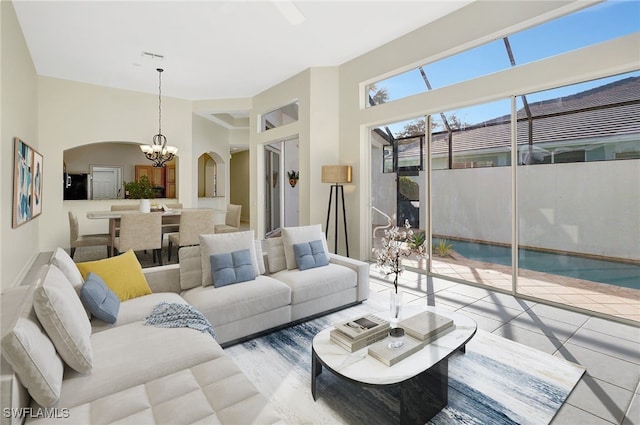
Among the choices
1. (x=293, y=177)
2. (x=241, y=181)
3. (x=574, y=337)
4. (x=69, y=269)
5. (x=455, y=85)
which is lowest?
(x=574, y=337)

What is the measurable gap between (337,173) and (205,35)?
110 inches

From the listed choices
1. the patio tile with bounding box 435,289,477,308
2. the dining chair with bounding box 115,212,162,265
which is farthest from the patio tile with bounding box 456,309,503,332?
the dining chair with bounding box 115,212,162,265

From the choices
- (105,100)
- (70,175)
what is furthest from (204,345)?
(70,175)

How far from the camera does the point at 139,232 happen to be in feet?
15.7

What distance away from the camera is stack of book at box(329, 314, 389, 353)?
200 centimetres

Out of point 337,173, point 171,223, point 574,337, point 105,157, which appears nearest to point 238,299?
point 574,337

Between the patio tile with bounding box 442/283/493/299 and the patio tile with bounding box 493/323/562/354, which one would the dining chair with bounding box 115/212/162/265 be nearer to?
the patio tile with bounding box 442/283/493/299

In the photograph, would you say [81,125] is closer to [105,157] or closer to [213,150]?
[213,150]

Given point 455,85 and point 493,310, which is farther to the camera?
point 455,85

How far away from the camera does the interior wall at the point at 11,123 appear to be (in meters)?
3.43

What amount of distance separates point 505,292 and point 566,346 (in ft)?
4.20

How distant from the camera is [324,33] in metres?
4.69

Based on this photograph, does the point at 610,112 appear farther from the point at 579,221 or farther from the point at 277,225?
the point at 277,225

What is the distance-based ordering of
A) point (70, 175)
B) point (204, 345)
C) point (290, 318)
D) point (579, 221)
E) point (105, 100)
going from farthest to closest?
point (70, 175)
point (105, 100)
point (579, 221)
point (290, 318)
point (204, 345)
